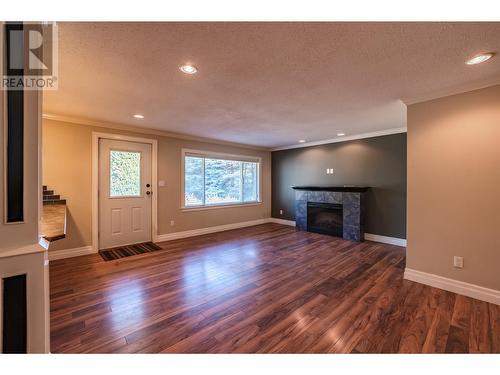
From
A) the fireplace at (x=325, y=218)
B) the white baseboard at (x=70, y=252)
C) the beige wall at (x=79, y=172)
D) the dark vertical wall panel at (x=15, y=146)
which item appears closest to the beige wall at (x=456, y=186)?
the fireplace at (x=325, y=218)

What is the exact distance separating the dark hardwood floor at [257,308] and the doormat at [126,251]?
0.17 metres

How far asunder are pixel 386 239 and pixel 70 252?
5.73 meters

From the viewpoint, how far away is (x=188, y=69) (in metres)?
1.92

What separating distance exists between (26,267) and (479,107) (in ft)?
12.7

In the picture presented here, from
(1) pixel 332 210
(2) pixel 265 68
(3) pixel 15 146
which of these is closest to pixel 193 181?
A: (1) pixel 332 210

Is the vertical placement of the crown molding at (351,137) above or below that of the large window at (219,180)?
above

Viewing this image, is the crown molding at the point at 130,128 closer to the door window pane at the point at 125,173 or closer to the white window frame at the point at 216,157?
the white window frame at the point at 216,157

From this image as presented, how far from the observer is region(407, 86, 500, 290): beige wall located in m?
2.12

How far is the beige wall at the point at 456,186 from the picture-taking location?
2.12m

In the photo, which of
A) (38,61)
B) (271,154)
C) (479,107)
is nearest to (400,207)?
(479,107)

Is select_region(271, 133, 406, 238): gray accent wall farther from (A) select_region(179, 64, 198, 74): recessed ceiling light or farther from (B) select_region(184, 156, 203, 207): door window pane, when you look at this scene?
(A) select_region(179, 64, 198, 74): recessed ceiling light

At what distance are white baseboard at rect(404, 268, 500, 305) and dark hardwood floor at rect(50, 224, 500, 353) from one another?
98 millimetres
